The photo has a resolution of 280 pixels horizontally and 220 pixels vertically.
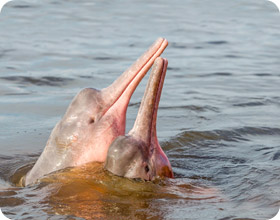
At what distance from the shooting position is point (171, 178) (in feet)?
21.4

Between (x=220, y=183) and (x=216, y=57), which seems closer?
(x=220, y=183)

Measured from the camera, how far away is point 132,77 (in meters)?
6.42

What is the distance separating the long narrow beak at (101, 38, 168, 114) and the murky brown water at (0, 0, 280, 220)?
2.46 feet

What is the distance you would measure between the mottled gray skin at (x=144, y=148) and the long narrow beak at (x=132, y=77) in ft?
0.74

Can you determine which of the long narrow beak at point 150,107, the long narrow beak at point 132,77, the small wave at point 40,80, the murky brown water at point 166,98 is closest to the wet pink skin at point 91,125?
the long narrow beak at point 132,77

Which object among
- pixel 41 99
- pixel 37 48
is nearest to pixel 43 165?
pixel 41 99

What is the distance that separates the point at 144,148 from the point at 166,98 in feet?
15.8

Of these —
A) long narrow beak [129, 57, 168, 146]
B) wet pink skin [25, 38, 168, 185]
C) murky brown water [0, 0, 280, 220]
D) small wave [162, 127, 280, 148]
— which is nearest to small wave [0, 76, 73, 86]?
murky brown water [0, 0, 280, 220]

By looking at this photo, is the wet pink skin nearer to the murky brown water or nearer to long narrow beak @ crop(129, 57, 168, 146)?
the murky brown water

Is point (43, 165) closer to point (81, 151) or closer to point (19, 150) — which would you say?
point (81, 151)

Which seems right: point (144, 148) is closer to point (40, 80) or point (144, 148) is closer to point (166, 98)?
point (166, 98)

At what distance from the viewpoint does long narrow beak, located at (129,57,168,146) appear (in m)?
6.16

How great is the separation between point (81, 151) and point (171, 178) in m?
1.00

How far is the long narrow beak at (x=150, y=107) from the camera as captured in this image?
6156mm
